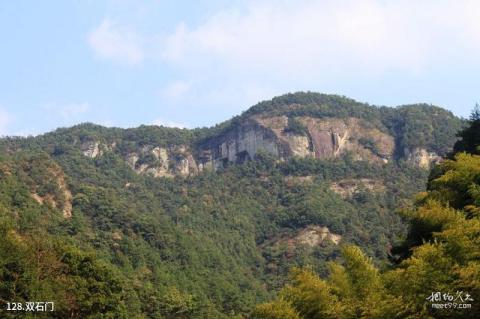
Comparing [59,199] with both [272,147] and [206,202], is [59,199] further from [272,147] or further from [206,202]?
[272,147]

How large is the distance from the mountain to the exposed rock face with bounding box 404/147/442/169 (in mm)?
377

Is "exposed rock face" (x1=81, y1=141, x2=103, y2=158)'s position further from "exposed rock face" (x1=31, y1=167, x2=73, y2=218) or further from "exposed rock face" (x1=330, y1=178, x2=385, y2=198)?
"exposed rock face" (x1=31, y1=167, x2=73, y2=218)

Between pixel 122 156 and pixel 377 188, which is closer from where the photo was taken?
pixel 377 188

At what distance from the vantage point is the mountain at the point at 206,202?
44781 millimetres

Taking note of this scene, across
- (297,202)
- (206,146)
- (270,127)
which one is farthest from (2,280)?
(206,146)

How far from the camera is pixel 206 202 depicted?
139 metres

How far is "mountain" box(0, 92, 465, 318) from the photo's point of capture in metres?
44.8

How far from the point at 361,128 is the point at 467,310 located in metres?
155

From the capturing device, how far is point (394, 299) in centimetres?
1619

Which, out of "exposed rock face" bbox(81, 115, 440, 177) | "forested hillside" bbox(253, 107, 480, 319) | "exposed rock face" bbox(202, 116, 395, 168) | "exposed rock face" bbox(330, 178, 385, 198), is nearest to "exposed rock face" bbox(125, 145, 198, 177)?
"exposed rock face" bbox(81, 115, 440, 177)

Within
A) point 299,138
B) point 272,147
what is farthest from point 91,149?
point 299,138

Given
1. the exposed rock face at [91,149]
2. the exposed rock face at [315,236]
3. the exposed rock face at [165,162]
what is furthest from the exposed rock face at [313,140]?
the exposed rock face at [315,236]

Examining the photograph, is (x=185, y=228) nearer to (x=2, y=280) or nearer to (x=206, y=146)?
(x=206, y=146)

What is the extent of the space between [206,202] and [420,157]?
173 feet
